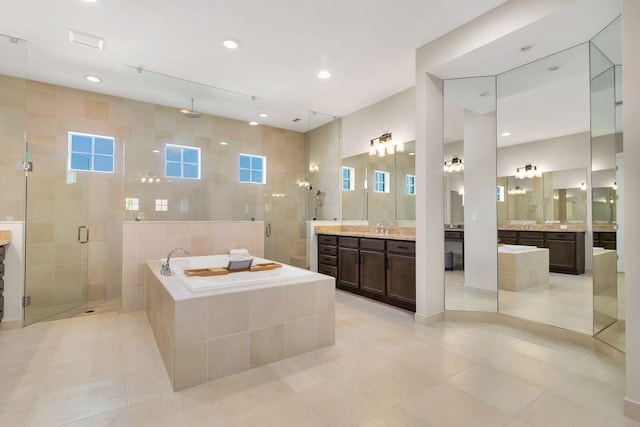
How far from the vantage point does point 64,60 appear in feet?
11.2

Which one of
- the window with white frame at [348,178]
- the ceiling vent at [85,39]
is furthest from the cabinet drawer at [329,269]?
the ceiling vent at [85,39]

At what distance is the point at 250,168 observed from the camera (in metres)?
4.53

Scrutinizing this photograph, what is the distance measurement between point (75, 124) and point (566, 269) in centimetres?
593

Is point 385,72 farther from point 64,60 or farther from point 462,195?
point 64,60

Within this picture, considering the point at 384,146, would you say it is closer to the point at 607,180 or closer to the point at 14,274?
the point at 607,180

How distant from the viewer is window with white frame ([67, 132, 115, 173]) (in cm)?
406

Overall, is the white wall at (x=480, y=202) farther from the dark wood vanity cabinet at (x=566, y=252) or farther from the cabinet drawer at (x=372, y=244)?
the cabinet drawer at (x=372, y=244)

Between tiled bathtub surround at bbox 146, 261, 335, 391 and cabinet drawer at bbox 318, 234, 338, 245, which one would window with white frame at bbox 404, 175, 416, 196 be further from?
tiled bathtub surround at bbox 146, 261, 335, 391

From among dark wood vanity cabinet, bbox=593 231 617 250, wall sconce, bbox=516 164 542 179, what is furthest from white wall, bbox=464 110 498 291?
dark wood vanity cabinet, bbox=593 231 617 250

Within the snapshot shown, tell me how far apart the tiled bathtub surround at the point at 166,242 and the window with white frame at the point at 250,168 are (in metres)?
0.64

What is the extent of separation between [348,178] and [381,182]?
0.71m

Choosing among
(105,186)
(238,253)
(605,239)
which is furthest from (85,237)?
(605,239)

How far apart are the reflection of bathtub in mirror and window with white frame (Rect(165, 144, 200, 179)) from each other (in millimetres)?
3756

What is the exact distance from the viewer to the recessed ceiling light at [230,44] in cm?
309
